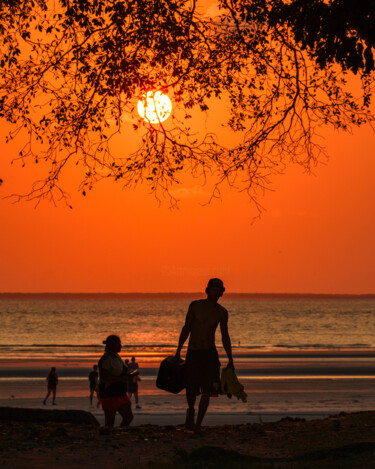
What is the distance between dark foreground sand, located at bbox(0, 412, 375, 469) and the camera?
415 inches

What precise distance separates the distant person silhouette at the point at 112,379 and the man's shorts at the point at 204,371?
47.1 inches

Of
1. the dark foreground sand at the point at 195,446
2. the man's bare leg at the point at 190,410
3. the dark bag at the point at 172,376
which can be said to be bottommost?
the dark foreground sand at the point at 195,446

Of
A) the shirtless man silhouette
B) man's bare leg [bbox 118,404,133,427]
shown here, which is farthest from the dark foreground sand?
the shirtless man silhouette

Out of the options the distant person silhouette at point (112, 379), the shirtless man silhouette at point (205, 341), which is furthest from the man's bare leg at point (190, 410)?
the distant person silhouette at point (112, 379)

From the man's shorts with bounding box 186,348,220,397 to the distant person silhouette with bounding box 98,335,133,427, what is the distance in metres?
1.20

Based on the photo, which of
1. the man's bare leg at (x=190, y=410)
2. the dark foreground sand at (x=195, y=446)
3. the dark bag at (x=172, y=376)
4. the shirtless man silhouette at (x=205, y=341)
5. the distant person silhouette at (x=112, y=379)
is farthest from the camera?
the distant person silhouette at (x=112, y=379)

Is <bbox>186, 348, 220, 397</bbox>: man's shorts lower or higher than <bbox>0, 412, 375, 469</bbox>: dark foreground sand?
higher

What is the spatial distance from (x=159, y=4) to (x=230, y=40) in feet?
4.85

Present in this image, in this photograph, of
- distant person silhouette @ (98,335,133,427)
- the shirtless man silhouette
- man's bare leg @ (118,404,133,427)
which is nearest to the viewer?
the shirtless man silhouette

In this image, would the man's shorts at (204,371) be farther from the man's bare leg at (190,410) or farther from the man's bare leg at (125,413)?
the man's bare leg at (125,413)

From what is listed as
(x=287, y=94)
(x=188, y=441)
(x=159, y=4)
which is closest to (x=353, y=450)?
(x=188, y=441)

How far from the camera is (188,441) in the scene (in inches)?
480

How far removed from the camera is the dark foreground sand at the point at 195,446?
10539mm

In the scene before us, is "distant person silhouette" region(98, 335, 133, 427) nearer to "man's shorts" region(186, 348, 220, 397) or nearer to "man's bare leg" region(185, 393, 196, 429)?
"man's bare leg" region(185, 393, 196, 429)
